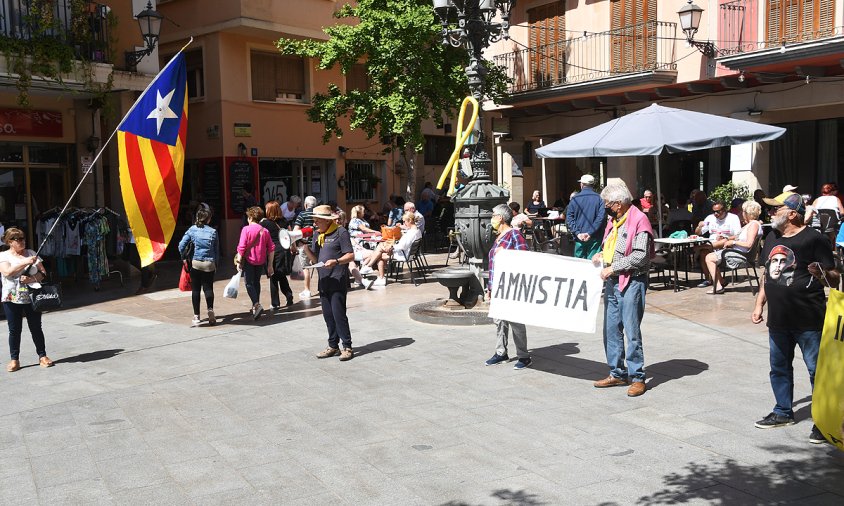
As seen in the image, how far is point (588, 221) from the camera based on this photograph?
11.5 m

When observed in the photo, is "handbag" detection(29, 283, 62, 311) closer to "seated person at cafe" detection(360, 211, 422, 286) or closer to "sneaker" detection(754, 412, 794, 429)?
"seated person at cafe" detection(360, 211, 422, 286)

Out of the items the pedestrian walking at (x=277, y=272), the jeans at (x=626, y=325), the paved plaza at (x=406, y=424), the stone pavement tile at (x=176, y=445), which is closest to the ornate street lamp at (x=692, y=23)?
the paved plaza at (x=406, y=424)

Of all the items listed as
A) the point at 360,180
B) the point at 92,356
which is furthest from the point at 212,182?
the point at 92,356

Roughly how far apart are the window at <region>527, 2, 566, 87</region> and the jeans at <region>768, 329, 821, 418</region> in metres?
17.1

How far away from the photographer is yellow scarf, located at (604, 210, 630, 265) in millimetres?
7445

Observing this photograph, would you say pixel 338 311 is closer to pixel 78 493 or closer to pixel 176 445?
pixel 176 445

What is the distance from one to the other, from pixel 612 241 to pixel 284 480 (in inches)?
Answer: 140

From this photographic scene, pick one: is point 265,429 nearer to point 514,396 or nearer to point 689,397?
point 514,396

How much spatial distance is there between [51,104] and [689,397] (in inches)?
606

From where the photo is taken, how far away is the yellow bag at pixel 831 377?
209 inches

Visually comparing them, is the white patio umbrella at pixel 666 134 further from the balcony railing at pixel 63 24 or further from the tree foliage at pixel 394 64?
the balcony railing at pixel 63 24

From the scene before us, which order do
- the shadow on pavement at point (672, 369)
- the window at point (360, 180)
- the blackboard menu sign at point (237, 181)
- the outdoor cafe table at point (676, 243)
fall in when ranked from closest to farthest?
1. the shadow on pavement at point (672, 369)
2. the outdoor cafe table at point (676, 243)
3. the blackboard menu sign at point (237, 181)
4. the window at point (360, 180)

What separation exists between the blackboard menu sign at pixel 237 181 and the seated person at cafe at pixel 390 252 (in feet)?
26.2

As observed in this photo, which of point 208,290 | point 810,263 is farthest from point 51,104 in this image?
point 810,263
